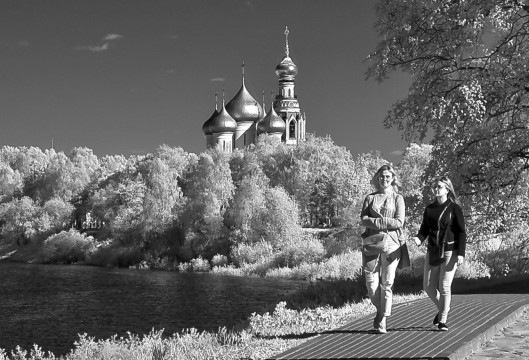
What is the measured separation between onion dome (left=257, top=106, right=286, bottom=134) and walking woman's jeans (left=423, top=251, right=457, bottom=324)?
104 metres

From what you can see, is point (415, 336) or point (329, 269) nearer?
point (415, 336)

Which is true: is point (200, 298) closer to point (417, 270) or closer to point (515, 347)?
point (417, 270)

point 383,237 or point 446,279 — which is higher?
point 383,237

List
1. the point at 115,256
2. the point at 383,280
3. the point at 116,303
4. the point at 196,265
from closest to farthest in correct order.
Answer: the point at 383,280 < the point at 116,303 < the point at 196,265 < the point at 115,256

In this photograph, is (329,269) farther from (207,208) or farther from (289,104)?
(289,104)

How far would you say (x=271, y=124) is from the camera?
377ft

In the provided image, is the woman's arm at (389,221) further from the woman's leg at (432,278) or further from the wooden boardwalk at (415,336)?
the wooden boardwalk at (415,336)

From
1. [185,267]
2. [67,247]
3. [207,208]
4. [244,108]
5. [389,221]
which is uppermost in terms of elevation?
[244,108]

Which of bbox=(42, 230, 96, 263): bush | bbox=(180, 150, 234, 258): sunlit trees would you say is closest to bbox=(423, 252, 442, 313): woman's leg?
bbox=(180, 150, 234, 258): sunlit trees

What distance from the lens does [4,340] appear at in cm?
2430

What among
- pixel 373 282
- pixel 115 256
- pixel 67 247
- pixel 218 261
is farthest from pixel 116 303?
pixel 67 247

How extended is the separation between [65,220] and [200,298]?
46.2 m

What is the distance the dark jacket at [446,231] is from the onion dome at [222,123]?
10679cm

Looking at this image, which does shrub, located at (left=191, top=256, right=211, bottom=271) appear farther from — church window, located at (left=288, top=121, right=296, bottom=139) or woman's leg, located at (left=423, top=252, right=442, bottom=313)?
church window, located at (left=288, top=121, right=296, bottom=139)
